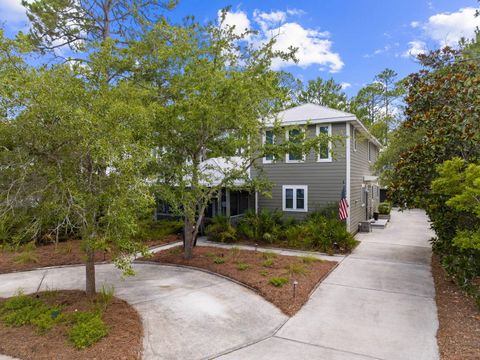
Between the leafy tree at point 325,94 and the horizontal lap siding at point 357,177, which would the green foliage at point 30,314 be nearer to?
the horizontal lap siding at point 357,177

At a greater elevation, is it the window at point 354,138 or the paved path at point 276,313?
the window at point 354,138

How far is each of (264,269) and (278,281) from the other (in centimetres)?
139

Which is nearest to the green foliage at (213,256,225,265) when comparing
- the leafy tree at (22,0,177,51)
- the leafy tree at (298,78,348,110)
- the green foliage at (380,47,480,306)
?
the green foliage at (380,47,480,306)

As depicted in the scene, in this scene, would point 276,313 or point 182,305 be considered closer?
point 276,313

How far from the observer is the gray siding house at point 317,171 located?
13773 millimetres

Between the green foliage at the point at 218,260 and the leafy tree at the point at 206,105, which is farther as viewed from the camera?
the green foliage at the point at 218,260

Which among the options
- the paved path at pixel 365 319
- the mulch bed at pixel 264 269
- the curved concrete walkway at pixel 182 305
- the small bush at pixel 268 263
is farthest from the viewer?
the small bush at pixel 268 263

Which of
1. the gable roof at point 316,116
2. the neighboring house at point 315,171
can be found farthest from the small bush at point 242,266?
the gable roof at point 316,116

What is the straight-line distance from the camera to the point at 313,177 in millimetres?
14422

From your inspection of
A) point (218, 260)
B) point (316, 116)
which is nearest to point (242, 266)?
point (218, 260)

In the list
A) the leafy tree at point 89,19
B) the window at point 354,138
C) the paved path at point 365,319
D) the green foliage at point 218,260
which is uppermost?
the leafy tree at point 89,19

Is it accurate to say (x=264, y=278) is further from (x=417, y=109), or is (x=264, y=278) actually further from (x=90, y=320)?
(x=417, y=109)

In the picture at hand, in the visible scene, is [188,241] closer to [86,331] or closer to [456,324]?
[86,331]

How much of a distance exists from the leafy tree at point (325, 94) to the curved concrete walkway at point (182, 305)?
28231 millimetres
